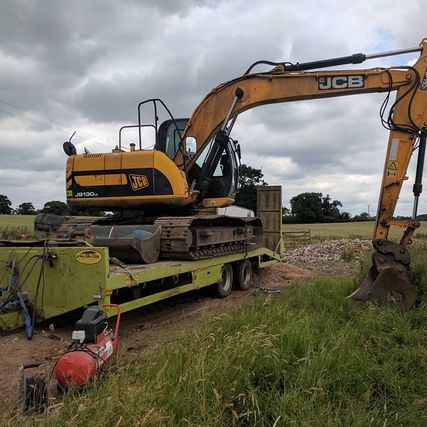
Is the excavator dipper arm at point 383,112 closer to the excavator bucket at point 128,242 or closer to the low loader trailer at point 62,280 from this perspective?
the excavator bucket at point 128,242

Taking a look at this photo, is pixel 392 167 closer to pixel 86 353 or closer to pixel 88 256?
pixel 88 256

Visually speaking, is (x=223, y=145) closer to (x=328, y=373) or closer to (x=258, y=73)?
(x=258, y=73)

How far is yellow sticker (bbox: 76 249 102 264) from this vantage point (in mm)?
5551

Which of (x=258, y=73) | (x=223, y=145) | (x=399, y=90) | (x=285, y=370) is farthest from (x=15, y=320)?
(x=399, y=90)

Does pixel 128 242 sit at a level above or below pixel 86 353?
above

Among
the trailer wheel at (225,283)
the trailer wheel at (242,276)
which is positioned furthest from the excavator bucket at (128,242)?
the trailer wheel at (242,276)

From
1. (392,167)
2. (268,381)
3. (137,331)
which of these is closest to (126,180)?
(137,331)

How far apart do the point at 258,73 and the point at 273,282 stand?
511cm

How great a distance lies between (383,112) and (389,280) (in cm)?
274

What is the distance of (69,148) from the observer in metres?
8.97

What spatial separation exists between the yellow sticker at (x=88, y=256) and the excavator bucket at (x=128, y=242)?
1217 millimetres

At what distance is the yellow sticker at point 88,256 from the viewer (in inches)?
219

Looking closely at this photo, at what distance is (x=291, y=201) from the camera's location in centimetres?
8619

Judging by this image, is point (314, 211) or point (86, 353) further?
point (314, 211)
